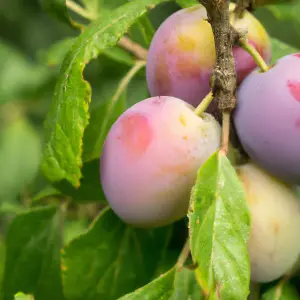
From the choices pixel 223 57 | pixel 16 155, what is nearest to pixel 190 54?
pixel 223 57

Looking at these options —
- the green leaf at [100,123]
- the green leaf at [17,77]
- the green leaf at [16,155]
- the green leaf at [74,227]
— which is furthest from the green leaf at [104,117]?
the green leaf at [17,77]

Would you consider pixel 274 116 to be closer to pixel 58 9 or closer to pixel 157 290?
pixel 157 290

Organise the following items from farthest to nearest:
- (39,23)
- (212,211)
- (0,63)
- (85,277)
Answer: (39,23) < (0,63) < (85,277) < (212,211)

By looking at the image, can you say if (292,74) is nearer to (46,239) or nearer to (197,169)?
(197,169)

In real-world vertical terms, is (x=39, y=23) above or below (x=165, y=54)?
below

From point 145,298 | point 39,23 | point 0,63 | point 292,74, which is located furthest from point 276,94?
point 39,23

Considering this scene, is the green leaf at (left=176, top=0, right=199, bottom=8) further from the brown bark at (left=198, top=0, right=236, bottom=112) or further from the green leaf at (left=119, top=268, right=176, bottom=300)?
the green leaf at (left=119, top=268, right=176, bottom=300)

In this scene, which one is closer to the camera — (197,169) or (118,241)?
(197,169)

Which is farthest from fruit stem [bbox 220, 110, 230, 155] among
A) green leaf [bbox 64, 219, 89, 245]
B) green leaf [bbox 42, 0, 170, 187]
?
green leaf [bbox 64, 219, 89, 245]
